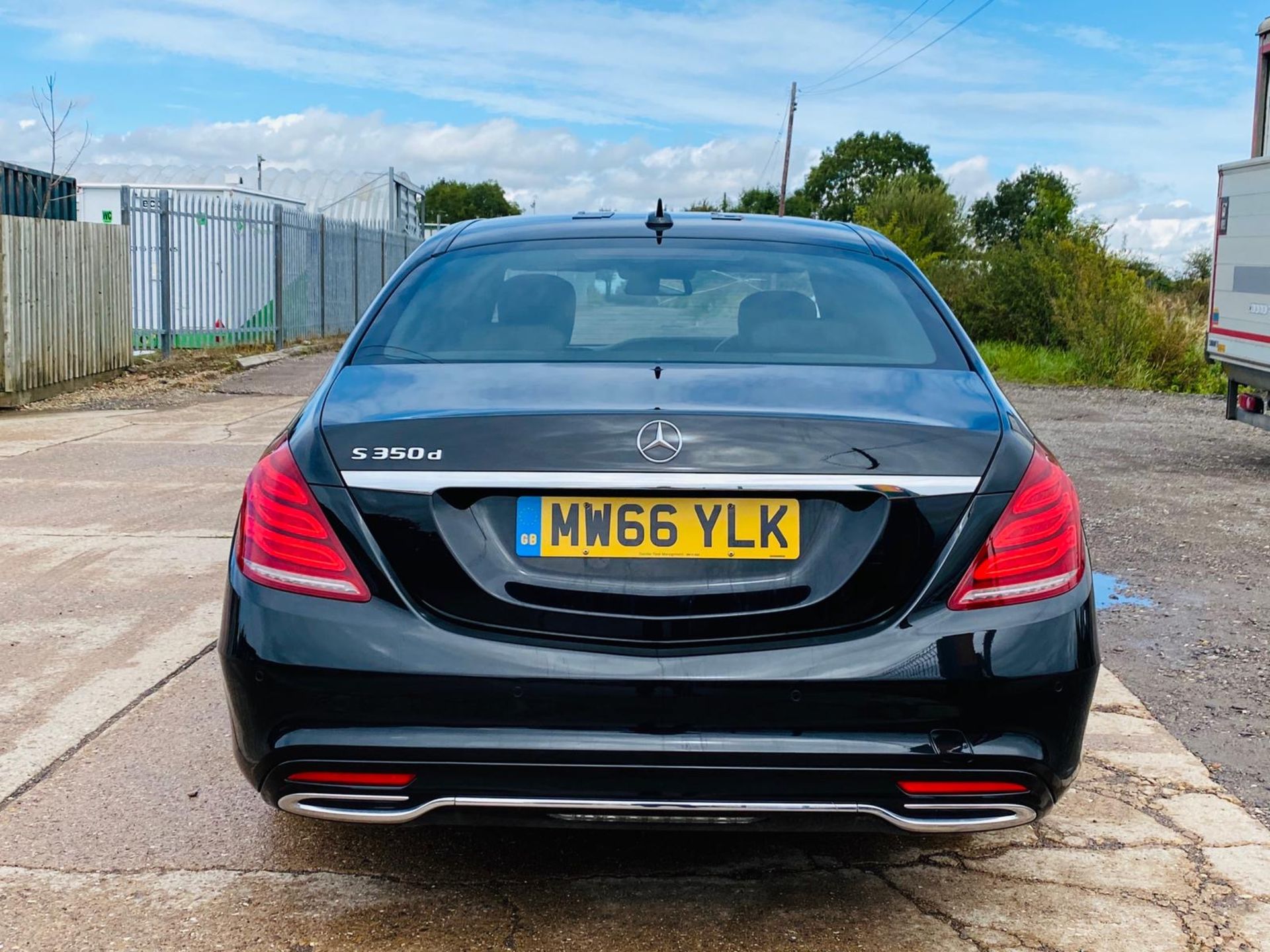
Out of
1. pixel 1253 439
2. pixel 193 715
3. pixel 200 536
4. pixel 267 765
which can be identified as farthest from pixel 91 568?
pixel 1253 439

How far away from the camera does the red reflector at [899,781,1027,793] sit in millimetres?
2562

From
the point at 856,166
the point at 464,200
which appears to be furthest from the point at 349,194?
the point at 464,200

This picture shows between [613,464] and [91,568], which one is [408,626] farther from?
[91,568]

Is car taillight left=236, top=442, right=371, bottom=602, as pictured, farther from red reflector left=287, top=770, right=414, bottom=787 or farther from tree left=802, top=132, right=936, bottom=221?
tree left=802, top=132, right=936, bottom=221

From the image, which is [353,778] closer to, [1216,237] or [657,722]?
[657,722]

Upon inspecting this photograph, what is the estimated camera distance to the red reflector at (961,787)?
2562mm

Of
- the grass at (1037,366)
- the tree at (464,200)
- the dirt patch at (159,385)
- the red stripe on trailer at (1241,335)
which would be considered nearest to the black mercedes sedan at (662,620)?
the red stripe on trailer at (1241,335)

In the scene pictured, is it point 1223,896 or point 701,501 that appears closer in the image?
point 701,501

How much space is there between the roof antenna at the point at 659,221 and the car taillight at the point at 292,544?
142 cm

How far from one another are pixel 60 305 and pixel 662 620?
44.4 ft

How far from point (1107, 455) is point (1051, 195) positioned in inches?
773

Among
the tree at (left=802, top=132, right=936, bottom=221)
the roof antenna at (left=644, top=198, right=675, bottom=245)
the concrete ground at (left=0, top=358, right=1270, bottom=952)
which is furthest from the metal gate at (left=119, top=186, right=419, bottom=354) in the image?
the tree at (left=802, top=132, right=936, bottom=221)

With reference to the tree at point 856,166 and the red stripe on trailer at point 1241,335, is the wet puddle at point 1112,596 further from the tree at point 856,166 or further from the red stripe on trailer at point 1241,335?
the tree at point 856,166

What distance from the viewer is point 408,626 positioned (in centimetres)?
258
